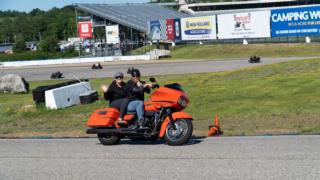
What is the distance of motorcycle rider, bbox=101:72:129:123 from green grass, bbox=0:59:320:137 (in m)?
2.57

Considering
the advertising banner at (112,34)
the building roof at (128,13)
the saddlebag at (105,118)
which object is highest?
the building roof at (128,13)

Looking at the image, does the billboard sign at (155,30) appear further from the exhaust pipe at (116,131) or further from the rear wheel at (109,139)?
the exhaust pipe at (116,131)

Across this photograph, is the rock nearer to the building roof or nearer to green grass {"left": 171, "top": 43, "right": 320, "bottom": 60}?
green grass {"left": 171, "top": 43, "right": 320, "bottom": 60}

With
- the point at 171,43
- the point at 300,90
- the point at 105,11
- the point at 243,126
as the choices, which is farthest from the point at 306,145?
the point at 105,11

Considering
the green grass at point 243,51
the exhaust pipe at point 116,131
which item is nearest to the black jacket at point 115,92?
the exhaust pipe at point 116,131

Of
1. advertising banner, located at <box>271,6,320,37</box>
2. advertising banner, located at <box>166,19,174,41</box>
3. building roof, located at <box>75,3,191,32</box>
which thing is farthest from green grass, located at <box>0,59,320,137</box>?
building roof, located at <box>75,3,191,32</box>

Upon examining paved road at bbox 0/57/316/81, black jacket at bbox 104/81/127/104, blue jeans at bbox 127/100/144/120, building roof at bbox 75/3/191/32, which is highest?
building roof at bbox 75/3/191/32

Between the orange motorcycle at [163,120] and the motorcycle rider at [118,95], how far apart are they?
190 millimetres

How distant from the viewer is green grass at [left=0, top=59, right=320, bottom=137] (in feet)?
47.5

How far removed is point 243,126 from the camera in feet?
47.1

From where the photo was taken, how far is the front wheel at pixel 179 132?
36.6 ft

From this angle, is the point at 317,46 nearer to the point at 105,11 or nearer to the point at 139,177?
the point at 105,11

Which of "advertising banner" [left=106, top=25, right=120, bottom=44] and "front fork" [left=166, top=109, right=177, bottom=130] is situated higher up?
"advertising banner" [left=106, top=25, right=120, bottom=44]

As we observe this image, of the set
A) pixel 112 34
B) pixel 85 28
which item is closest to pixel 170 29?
pixel 112 34
